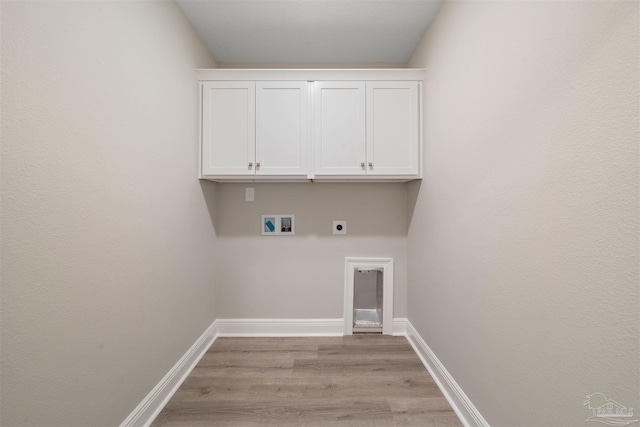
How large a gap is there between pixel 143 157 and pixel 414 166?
1.96 m

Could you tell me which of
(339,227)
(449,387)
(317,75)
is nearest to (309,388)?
(449,387)

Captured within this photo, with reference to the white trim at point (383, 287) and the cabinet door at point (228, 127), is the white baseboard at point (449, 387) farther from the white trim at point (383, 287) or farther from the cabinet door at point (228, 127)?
the cabinet door at point (228, 127)

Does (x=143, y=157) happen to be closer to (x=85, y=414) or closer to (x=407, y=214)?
(x=85, y=414)

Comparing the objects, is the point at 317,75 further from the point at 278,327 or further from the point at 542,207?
the point at 278,327

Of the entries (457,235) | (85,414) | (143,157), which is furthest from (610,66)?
(85,414)

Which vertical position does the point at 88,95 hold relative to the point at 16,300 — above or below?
above

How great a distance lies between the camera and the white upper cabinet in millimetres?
2139

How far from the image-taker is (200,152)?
6.95ft

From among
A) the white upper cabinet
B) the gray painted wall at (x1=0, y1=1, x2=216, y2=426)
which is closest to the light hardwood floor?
the gray painted wall at (x1=0, y1=1, x2=216, y2=426)

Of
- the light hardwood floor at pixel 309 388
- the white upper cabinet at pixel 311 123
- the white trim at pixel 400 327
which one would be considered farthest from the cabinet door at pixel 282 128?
the white trim at pixel 400 327

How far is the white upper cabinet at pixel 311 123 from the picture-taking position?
7.02ft

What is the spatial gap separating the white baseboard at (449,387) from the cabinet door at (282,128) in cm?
176

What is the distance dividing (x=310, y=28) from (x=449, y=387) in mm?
2814

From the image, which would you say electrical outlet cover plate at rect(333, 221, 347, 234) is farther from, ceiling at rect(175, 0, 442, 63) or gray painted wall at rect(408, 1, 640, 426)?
ceiling at rect(175, 0, 442, 63)
